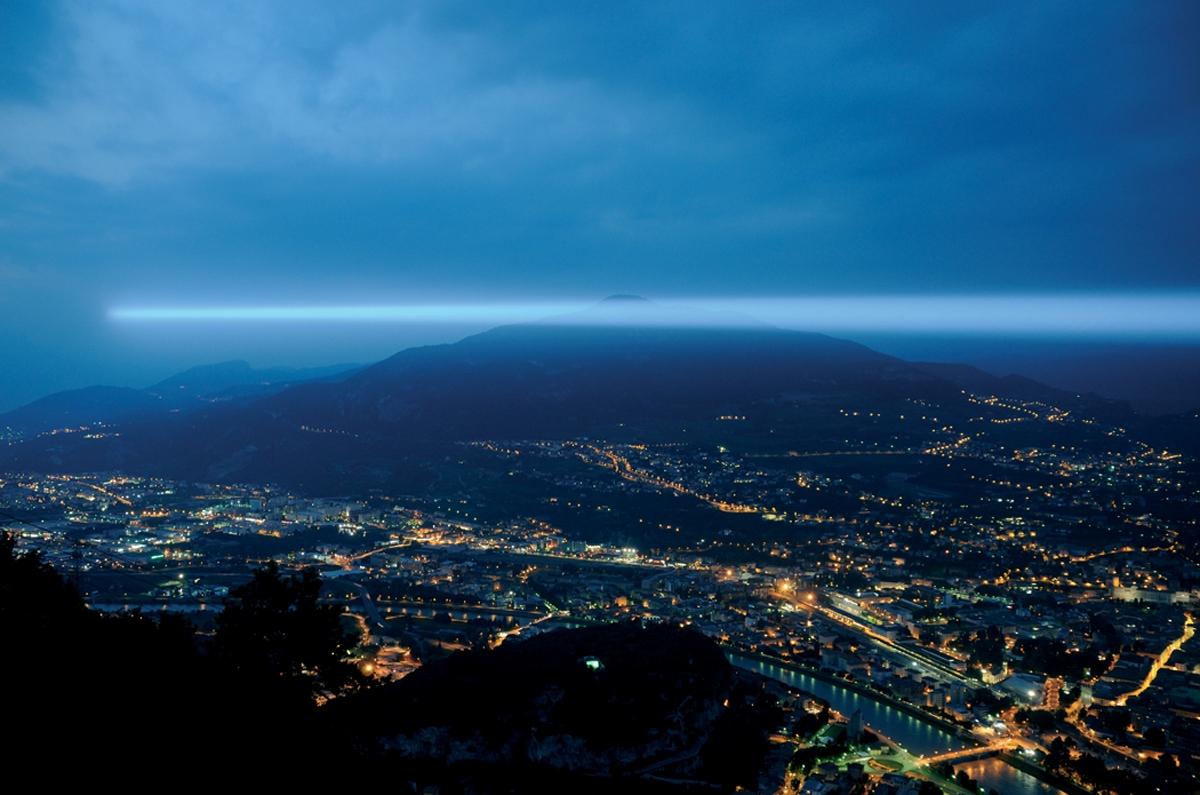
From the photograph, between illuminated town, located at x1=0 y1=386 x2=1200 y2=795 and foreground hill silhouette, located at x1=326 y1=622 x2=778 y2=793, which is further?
A: illuminated town, located at x1=0 y1=386 x2=1200 y2=795

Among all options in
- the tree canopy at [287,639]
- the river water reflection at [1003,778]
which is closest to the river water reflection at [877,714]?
the river water reflection at [1003,778]

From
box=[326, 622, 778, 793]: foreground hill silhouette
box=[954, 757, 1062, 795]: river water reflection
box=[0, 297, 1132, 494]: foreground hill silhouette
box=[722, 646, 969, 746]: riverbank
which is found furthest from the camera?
box=[0, 297, 1132, 494]: foreground hill silhouette

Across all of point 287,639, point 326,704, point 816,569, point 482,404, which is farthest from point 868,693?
point 482,404

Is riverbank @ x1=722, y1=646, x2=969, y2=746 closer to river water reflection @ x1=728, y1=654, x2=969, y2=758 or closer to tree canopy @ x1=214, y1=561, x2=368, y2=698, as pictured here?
river water reflection @ x1=728, y1=654, x2=969, y2=758

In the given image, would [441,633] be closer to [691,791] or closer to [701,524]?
[691,791]

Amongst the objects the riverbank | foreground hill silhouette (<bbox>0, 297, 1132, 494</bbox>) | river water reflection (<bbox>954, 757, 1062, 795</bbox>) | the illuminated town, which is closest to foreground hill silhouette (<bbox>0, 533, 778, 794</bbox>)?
the illuminated town

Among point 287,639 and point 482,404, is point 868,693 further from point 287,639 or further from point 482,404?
point 482,404

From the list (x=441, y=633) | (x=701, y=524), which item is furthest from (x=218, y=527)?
(x=701, y=524)

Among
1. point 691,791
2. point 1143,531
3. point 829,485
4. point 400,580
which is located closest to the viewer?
point 691,791

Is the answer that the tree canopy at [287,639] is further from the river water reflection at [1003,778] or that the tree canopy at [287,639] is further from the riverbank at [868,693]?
the riverbank at [868,693]
